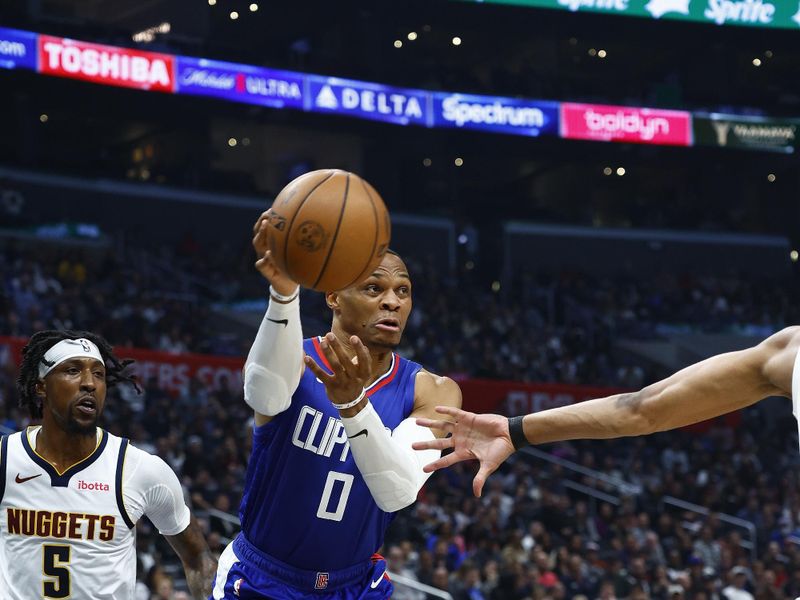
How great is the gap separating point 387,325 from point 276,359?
641 mm

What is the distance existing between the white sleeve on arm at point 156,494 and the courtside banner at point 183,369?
11.4 meters

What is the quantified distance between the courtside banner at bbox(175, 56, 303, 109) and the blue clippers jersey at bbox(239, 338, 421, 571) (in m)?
20.4

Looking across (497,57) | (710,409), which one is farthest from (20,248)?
(710,409)

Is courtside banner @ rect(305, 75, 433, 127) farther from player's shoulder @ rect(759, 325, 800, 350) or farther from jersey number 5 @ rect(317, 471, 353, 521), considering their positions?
player's shoulder @ rect(759, 325, 800, 350)

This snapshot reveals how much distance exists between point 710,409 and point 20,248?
805 inches

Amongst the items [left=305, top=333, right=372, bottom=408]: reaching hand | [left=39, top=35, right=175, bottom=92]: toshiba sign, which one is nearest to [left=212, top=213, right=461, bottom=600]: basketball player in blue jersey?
[left=305, top=333, right=372, bottom=408]: reaching hand

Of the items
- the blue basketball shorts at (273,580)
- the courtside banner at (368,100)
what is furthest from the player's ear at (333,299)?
the courtside banner at (368,100)

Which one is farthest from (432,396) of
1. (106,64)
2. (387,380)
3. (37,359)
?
(106,64)

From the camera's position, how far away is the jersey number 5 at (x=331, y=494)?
15.0 feet

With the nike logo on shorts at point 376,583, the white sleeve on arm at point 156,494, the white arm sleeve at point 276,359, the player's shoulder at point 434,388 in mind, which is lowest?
the nike logo on shorts at point 376,583

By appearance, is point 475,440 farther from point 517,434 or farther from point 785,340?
point 785,340

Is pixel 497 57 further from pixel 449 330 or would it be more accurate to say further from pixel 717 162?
pixel 449 330

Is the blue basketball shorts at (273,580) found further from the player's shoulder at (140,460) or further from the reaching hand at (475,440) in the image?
the reaching hand at (475,440)

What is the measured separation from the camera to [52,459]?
527cm
